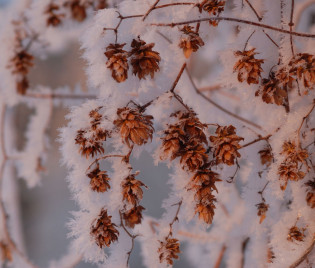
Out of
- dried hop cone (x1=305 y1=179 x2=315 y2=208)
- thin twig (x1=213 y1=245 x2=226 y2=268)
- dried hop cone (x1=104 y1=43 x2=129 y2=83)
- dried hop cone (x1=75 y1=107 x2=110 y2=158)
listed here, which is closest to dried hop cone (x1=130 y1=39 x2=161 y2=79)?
dried hop cone (x1=104 y1=43 x2=129 y2=83)

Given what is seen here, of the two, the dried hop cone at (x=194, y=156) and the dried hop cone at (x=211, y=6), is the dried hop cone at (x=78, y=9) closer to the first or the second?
the dried hop cone at (x=211, y=6)

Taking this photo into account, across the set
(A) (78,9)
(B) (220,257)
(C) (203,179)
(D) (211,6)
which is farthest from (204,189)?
(A) (78,9)

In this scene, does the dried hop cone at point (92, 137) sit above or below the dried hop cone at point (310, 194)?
above

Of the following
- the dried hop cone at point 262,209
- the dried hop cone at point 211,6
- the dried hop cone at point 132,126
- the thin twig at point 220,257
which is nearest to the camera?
the dried hop cone at point 132,126

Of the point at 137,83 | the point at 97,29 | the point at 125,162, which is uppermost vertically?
the point at 97,29

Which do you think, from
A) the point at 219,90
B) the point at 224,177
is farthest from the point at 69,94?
the point at 224,177

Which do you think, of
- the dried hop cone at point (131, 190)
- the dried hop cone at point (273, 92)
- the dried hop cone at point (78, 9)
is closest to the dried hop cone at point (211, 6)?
the dried hop cone at point (273, 92)

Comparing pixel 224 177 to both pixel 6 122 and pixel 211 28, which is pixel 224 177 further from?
pixel 6 122
